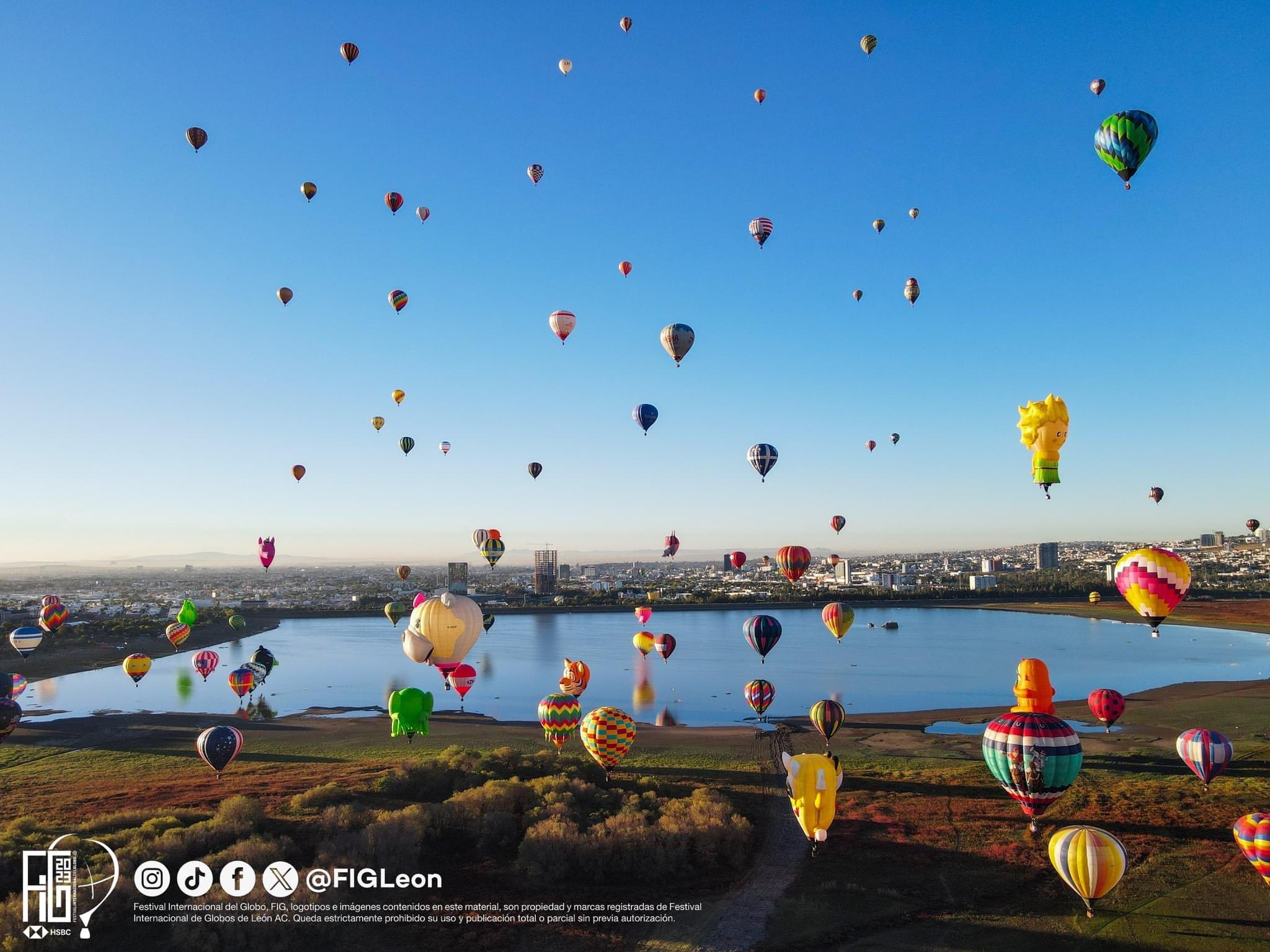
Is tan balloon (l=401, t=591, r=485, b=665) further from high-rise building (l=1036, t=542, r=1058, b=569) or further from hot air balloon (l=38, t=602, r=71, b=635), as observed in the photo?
high-rise building (l=1036, t=542, r=1058, b=569)

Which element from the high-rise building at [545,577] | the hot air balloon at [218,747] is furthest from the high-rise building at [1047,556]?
the hot air balloon at [218,747]

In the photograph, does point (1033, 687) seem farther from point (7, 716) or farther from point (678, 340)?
point (7, 716)

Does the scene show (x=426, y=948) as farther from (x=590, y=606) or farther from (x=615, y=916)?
(x=590, y=606)

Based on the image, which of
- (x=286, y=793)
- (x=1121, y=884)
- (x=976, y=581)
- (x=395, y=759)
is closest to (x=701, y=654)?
(x=395, y=759)

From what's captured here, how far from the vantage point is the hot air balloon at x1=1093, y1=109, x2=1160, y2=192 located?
1627 centimetres

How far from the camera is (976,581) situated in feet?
310

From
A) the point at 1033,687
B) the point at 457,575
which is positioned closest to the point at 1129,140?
the point at 1033,687

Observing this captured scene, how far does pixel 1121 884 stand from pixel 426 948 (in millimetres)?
9775

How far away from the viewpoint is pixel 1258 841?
423 inches

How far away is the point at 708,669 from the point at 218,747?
27697 mm

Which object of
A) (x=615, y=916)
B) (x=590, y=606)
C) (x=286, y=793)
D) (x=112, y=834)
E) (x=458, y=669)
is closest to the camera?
(x=615, y=916)

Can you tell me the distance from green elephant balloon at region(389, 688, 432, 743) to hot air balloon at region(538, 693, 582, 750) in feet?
12.1

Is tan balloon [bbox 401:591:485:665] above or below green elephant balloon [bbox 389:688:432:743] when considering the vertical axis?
above

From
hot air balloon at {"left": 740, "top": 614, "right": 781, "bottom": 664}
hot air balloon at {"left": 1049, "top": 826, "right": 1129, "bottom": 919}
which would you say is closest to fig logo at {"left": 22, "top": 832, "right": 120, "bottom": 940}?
hot air balloon at {"left": 1049, "top": 826, "right": 1129, "bottom": 919}
